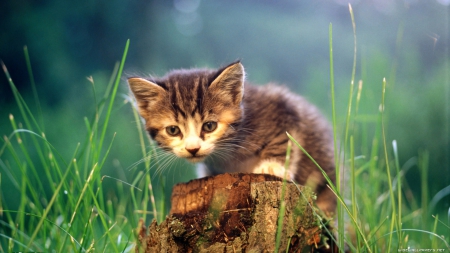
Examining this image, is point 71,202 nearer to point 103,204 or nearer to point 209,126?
point 103,204

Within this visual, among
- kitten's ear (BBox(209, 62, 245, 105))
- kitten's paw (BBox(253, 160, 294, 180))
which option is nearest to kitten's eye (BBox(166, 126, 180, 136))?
kitten's ear (BBox(209, 62, 245, 105))

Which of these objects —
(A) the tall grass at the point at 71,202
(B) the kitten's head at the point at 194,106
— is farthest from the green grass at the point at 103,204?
(B) the kitten's head at the point at 194,106

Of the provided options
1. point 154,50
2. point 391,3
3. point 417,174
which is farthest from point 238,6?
point 417,174

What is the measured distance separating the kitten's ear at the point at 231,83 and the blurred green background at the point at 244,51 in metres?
1.59

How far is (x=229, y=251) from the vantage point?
4.31 ft

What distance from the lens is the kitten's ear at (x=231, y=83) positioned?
1.93 metres

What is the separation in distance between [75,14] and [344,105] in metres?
2.52

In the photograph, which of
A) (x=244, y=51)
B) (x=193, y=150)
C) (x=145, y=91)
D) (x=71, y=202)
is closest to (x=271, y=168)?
(x=193, y=150)

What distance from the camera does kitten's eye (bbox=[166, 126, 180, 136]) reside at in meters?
2.01

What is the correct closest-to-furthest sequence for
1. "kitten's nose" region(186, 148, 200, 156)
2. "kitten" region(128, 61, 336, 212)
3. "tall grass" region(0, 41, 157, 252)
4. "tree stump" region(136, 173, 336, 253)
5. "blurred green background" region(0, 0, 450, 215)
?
"tree stump" region(136, 173, 336, 253)
"tall grass" region(0, 41, 157, 252)
"kitten's nose" region(186, 148, 200, 156)
"kitten" region(128, 61, 336, 212)
"blurred green background" region(0, 0, 450, 215)

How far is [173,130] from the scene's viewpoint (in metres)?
2.03

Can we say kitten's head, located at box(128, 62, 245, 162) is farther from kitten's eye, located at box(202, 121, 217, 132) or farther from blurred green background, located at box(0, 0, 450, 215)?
blurred green background, located at box(0, 0, 450, 215)

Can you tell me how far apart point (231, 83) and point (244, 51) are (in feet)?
5.66


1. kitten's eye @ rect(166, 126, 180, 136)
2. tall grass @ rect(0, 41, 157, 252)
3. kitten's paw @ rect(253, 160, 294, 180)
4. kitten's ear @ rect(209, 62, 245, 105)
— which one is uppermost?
kitten's ear @ rect(209, 62, 245, 105)
